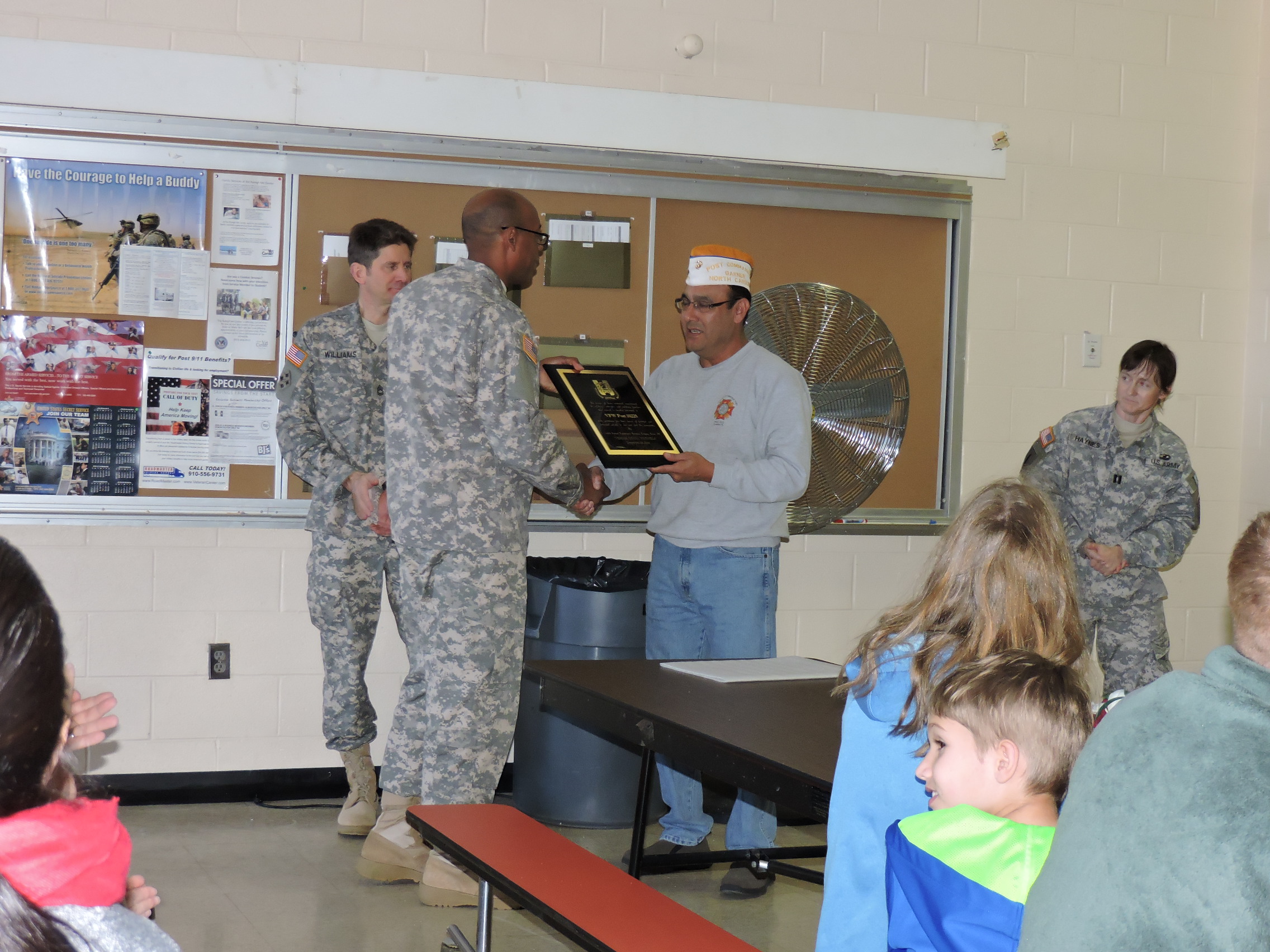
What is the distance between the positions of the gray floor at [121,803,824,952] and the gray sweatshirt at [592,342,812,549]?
3.24 ft

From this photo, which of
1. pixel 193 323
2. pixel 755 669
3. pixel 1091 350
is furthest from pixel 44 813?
pixel 1091 350

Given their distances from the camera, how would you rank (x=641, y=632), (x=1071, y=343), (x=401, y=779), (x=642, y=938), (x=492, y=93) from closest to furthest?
(x=642, y=938)
(x=401, y=779)
(x=641, y=632)
(x=492, y=93)
(x=1071, y=343)

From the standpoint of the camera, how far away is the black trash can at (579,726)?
3818 millimetres

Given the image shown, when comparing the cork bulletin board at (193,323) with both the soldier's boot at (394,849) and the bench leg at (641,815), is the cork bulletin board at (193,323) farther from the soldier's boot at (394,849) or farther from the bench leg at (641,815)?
the bench leg at (641,815)

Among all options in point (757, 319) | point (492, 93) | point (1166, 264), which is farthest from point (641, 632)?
point (1166, 264)

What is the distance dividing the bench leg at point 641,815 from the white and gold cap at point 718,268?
1.35 m

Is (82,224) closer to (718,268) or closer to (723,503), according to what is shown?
(718,268)

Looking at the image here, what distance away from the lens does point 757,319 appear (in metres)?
4.28

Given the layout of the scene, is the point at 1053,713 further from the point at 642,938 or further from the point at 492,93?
the point at 492,93

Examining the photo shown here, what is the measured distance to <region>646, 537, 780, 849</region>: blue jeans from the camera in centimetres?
333

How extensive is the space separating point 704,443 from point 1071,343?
2.02 meters

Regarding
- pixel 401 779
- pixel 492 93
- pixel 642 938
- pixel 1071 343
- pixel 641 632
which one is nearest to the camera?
pixel 642 938

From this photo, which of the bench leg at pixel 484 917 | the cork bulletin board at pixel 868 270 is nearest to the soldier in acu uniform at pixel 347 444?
the cork bulletin board at pixel 868 270

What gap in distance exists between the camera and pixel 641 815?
2969mm
